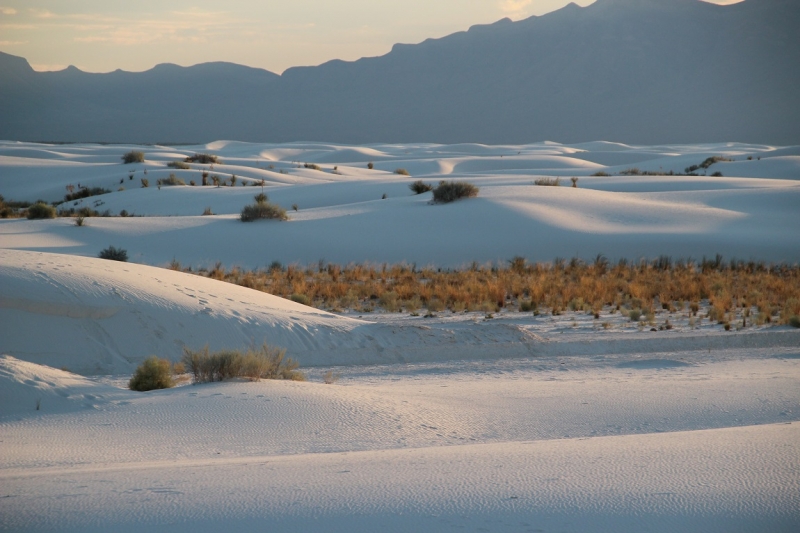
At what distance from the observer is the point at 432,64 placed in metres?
158

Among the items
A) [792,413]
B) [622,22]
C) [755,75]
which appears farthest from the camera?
[622,22]

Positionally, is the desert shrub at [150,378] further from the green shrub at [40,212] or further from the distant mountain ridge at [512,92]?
the distant mountain ridge at [512,92]

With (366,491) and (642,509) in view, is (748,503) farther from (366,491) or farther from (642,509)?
(366,491)

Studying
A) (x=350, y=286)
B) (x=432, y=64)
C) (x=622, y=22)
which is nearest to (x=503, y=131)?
(x=432, y=64)

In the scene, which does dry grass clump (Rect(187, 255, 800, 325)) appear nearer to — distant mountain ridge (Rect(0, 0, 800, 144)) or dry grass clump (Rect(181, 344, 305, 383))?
dry grass clump (Rect(181, 344, 305, 383))

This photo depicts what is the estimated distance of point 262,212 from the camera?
22172 millimetres

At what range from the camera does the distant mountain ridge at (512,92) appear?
434 ft

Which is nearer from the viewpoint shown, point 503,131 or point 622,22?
point 503,131

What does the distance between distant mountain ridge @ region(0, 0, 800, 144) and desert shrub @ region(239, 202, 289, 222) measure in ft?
362

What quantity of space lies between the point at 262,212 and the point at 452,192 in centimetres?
546

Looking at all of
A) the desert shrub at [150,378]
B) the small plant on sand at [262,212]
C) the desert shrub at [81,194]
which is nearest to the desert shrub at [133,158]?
the desert shrub at [81,194]

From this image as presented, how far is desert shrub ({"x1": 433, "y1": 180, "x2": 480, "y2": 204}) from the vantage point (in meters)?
23.8

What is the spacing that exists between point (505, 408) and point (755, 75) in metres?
150

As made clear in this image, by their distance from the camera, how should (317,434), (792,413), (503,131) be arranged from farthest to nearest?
(503,131) → (792,413) → (317,434)
